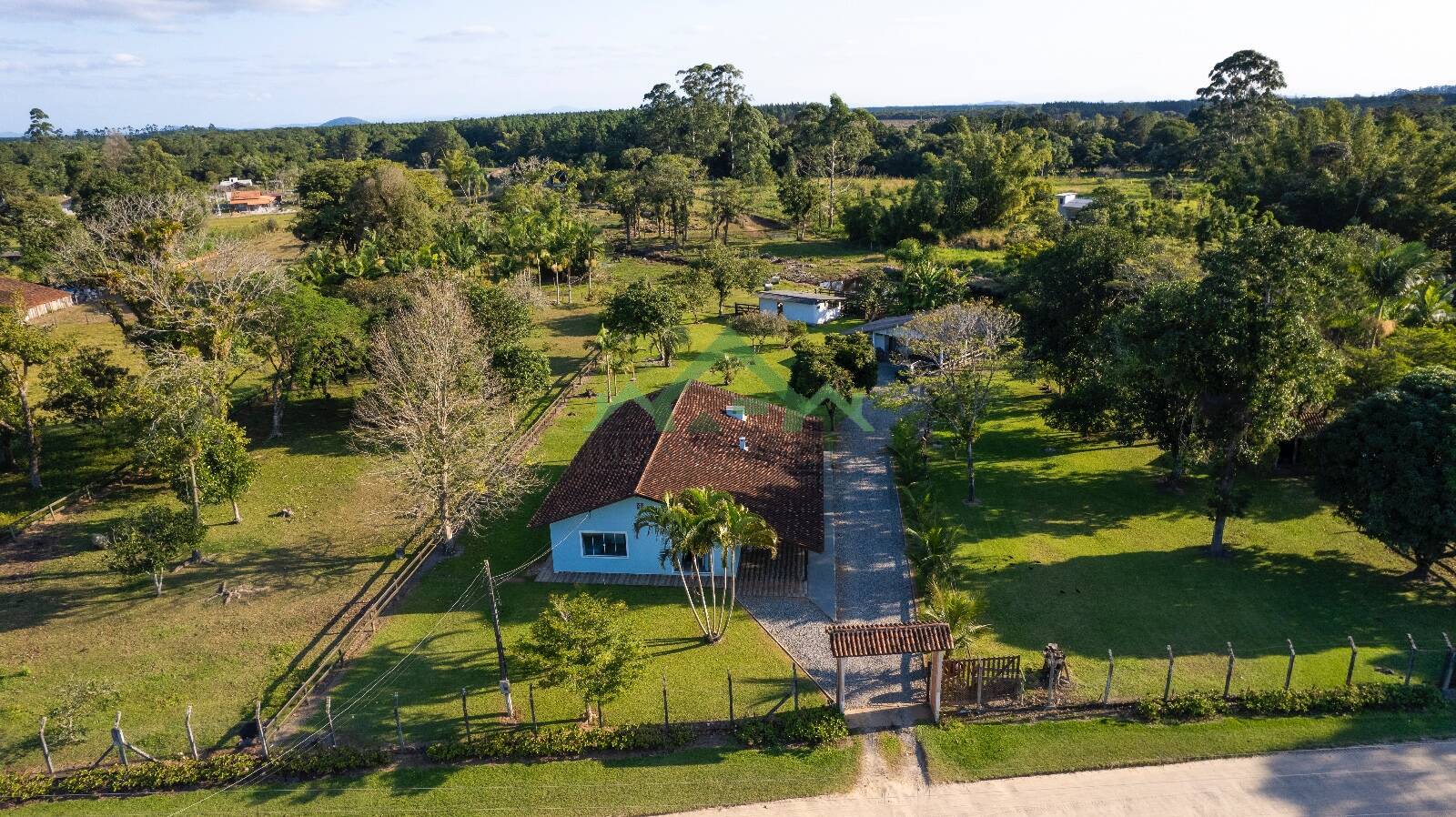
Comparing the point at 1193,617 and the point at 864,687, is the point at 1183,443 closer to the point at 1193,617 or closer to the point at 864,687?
the point at 1193,617

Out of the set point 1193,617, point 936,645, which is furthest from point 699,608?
point 1193,617

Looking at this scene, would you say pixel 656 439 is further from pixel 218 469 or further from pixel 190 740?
pixel 218 469

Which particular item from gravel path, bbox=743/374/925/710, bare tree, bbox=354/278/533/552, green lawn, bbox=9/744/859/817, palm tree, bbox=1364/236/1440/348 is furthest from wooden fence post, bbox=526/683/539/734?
palm tree, bbox=1364/236/1440/348

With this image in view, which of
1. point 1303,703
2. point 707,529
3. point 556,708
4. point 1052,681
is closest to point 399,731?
point 556,708

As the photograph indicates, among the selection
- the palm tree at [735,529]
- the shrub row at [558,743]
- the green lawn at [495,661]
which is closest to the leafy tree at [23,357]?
the green lawn at [495,661]

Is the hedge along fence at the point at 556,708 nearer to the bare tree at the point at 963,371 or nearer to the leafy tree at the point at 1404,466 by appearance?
the bare tree at the point at 963,371

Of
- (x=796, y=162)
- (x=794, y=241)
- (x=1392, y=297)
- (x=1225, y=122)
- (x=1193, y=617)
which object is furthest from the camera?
(x=796, y=162)

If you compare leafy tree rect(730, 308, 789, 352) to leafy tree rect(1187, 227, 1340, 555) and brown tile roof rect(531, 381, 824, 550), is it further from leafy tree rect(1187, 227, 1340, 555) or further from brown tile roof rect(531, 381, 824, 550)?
leafy tree rect(1187, 227, 1340, 555)
